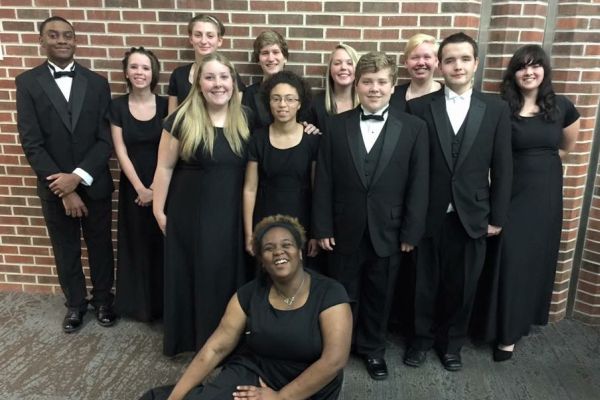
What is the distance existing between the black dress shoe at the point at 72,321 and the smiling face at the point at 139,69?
165 centimetres

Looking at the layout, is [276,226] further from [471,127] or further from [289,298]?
[471,127]

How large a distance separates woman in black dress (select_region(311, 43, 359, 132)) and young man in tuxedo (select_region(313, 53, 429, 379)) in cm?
34

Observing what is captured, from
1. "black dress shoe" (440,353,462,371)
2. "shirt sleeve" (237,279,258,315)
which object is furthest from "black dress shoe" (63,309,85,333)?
"black dress shoe" (440,353,462,371)

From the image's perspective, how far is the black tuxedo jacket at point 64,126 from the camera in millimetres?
3188

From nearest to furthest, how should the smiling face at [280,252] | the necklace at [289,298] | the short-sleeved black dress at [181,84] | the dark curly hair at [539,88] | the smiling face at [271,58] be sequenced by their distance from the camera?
1. the smiling face at [280,252]
2. the necklace at [289,298]
3. the dark curly hair at [539,88]
4. the smiling face at [271,58]
5. the short-sleeved black dress at [181,84]

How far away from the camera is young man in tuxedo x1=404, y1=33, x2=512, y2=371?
2750 millimetres

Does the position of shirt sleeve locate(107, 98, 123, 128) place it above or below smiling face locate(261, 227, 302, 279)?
above

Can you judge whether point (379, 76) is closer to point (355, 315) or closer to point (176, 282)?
point (355, 315)

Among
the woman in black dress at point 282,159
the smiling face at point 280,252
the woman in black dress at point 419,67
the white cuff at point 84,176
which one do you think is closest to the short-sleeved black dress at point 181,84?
the woman in black dress at point 282,159

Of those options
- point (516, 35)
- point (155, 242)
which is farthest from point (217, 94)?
point (516, 35)

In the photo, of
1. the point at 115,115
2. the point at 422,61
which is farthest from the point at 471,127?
the point at 115,115

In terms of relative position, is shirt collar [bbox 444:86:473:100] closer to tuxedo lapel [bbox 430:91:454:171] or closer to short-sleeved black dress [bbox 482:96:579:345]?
tuxedo lapel [bbox 430:91:454:171]

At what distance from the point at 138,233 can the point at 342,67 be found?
1757 mm

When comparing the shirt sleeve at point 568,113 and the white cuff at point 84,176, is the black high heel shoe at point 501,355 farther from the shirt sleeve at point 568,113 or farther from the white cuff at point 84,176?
the white cuff at point 84,176
